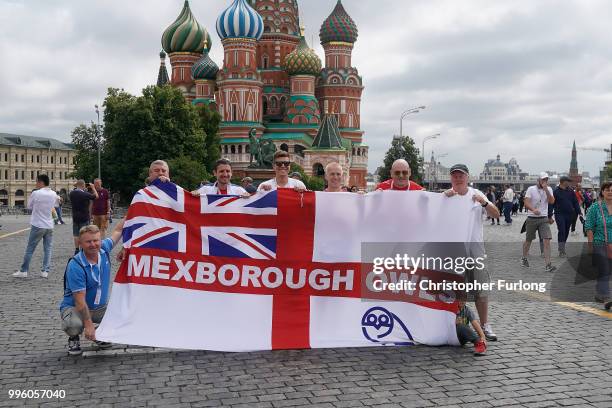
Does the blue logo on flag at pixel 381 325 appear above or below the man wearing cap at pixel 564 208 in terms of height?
below

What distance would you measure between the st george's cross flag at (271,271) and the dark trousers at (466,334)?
0.24 feet

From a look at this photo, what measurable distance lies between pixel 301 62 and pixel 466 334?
2837 inches

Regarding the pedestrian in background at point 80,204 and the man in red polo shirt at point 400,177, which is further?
the pedestrian in background at point 80,204

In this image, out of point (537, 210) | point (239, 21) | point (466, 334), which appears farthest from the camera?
point (239, 21)

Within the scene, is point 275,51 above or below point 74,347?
above

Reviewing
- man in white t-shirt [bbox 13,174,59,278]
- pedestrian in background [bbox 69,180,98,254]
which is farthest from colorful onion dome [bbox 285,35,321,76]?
man in white t-shirt [bbox 13,174,59,278]

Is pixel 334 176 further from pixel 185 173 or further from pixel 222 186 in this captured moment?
pixel 185 173

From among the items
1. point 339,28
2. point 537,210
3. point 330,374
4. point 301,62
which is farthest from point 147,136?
point 330,374

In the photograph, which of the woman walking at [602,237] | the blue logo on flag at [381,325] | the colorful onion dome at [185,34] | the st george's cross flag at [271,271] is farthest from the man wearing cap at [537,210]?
the colorful onion dome at [185,34]

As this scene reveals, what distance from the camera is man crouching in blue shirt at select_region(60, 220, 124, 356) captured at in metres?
5.91

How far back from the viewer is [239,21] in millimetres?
69938

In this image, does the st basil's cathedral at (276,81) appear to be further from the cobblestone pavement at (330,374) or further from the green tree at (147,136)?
the cobblestone pavement at (330,374)

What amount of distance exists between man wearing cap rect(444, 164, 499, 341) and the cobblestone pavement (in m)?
0.33

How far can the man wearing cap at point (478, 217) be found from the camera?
21.4 ft
